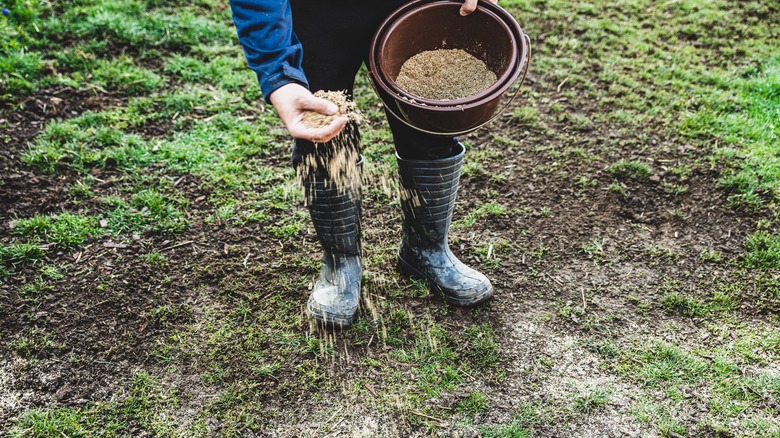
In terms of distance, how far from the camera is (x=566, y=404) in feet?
7.29

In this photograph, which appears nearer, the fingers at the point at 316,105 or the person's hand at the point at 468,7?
the fingers at the point at 316,105

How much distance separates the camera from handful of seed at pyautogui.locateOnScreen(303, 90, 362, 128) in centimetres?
180

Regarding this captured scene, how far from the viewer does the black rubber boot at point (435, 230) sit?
7.88 feet

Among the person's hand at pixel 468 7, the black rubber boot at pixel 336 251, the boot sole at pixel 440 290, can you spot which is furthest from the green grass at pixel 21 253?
the person's hand at pixel 468 7

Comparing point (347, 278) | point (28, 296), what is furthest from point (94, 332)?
point (347, 278)

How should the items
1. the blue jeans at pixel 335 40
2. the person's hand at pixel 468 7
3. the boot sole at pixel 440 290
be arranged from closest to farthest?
the blue jeans at pixel 335 40 → the person's hand at pixel 468 7 → the boot sole at pixel 440 290

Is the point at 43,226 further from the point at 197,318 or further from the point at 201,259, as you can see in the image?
the point at 197,318

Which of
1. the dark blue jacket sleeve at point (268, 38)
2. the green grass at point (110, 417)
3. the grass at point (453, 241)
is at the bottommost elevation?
the green grass at point (110, 417)

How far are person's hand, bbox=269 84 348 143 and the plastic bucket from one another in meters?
0.30

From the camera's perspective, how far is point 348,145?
88.2 inches

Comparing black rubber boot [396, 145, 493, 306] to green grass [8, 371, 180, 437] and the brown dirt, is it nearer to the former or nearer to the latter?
the brown dirt

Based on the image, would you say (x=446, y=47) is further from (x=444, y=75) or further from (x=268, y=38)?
(x=268, y=38)

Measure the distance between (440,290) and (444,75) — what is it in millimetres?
932

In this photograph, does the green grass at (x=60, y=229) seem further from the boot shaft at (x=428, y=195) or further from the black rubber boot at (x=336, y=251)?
the boot shaft at (x=428, y=195)
